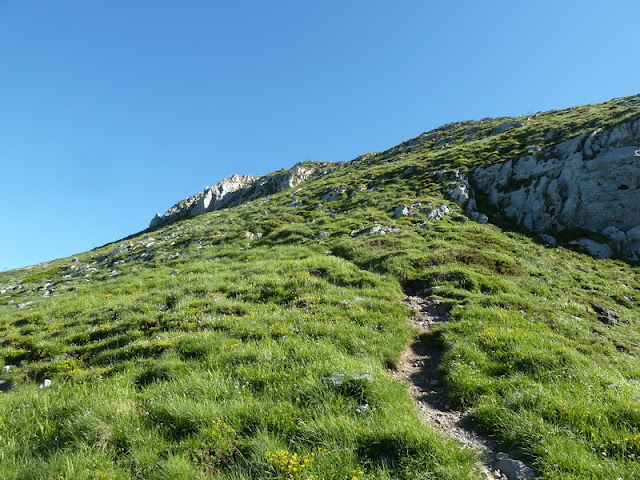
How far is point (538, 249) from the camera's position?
2375 cm

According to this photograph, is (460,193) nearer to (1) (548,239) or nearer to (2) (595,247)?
(1) (548,239)

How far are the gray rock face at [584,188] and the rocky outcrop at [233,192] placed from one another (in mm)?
51567

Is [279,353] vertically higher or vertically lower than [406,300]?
higher

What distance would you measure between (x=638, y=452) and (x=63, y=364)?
1320 cm

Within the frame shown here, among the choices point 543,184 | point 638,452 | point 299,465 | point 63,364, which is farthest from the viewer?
point 543,184

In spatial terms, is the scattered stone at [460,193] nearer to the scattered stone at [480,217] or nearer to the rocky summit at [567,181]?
the rocky summit at [567,181]

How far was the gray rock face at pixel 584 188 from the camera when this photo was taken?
25.8 metres

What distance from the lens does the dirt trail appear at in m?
4.94

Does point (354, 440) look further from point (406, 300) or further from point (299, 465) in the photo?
point (406, 300)

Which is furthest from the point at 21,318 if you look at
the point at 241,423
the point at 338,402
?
the point at 338,402

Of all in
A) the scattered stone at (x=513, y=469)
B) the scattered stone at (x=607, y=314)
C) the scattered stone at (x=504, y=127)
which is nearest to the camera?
the scattered stone at (x=513, y=469)

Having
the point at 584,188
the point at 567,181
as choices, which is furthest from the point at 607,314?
the point at 567,181

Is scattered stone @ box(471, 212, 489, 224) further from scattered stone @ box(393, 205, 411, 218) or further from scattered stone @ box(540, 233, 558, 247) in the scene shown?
scattered stone @ box(393, 205, 411, 218)

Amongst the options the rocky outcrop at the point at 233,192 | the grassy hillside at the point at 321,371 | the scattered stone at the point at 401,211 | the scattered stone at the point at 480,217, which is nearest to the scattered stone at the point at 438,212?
the scattered stone at the point at 401,211
